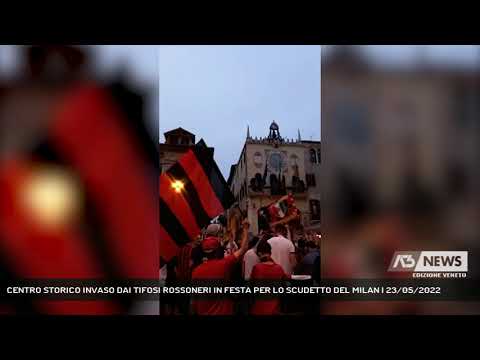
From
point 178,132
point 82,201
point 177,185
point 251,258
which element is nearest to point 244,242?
point 251,258

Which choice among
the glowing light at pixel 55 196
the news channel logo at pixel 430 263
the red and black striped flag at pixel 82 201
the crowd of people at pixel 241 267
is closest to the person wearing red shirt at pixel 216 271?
the crowd of people at pixel 241 267

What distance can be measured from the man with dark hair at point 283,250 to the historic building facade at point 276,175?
0.22m

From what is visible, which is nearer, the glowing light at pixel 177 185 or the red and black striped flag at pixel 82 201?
the red and black striped flag at pixel 82 201

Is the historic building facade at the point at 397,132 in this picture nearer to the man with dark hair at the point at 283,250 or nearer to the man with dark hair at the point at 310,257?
the man with dark hair at the point at 310,257

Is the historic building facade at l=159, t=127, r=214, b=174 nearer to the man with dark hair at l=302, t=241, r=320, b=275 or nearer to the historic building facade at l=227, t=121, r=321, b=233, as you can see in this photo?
the historic building facade at l=227, t=121, r=321, b=233

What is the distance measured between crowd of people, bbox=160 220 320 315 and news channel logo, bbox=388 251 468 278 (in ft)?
2.65

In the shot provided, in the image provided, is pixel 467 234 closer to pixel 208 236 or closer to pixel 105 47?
pixel 208 236

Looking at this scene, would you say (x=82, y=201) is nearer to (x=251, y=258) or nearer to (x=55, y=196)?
(x=55, y=196)

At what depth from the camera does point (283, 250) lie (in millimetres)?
3625

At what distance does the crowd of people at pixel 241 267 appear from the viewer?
3.61 meters

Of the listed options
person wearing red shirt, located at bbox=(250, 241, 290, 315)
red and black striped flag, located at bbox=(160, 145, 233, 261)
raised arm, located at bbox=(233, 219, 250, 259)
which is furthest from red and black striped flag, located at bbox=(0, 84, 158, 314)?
person wearing red shirt, located at bbox=(250, 241, 290, 315)

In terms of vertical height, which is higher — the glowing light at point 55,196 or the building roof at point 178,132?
the building roof at point 178,132

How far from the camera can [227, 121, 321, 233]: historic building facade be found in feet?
11.8
